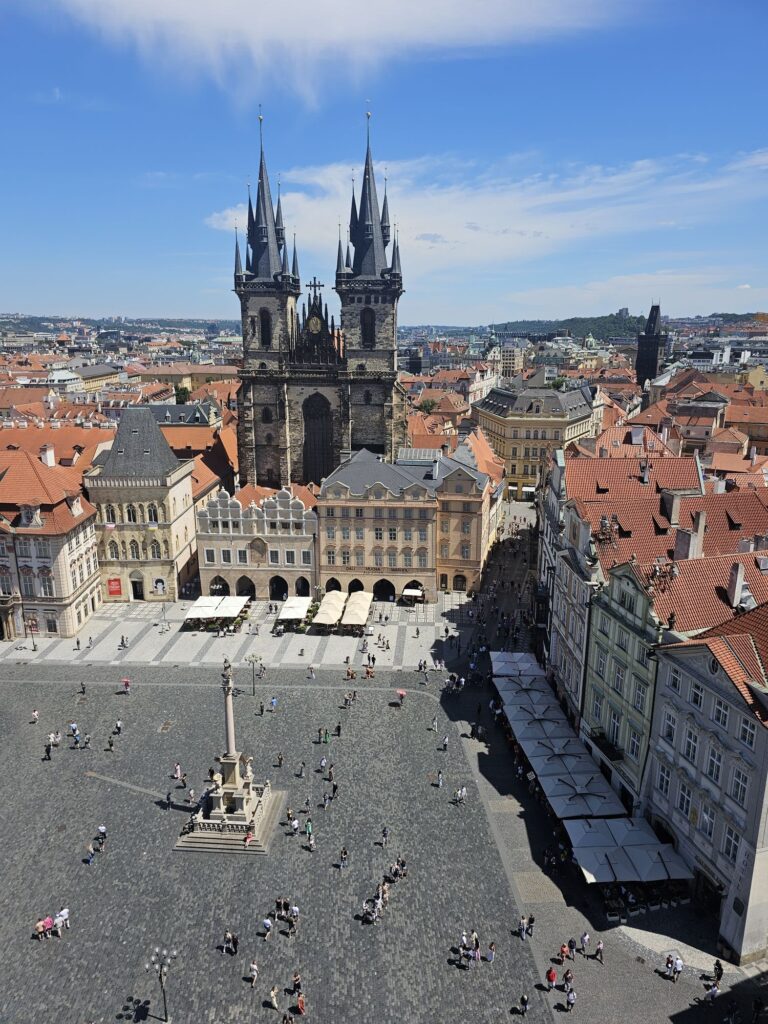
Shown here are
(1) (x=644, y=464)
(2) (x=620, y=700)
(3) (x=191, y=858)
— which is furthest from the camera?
(1) (x=644, y=464)

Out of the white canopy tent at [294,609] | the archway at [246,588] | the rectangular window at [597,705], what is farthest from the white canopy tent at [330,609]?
the rectangular window at [597,705]

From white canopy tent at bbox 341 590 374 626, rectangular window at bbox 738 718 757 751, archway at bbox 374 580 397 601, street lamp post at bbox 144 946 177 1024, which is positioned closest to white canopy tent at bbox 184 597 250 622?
white canopy tent at bbox 341 590 374 626

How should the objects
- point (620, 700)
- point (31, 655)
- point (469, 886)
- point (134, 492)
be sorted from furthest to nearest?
point (134, 492), point (31, 655), point (620, 700), point (469, 886)

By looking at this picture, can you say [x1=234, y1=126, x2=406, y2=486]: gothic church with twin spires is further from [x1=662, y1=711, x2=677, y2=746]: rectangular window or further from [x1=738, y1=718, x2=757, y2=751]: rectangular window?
[x1=738, y1=718, x2=757, y2=751]: rectangular window

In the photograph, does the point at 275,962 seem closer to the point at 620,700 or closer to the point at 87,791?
the point at 87,791

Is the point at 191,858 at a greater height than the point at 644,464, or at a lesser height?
lesser

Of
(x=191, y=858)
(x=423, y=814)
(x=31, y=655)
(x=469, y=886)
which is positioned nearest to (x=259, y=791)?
(x=191, y=858)

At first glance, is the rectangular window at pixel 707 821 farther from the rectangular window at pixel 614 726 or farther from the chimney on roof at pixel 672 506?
the chimney on roof at pixel 672 506
